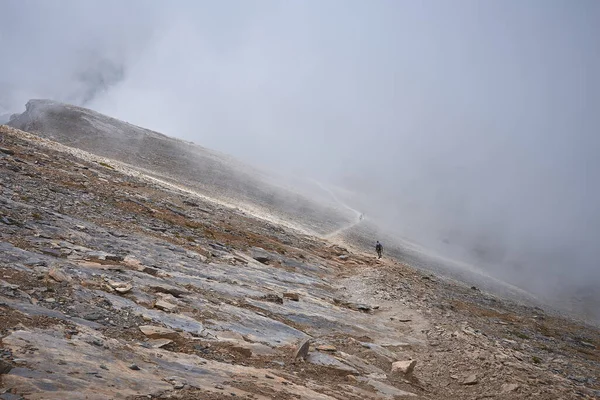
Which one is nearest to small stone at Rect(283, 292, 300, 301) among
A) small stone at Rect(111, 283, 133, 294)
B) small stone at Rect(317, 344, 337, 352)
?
small stone at Rect(317, 344, 337, 352)

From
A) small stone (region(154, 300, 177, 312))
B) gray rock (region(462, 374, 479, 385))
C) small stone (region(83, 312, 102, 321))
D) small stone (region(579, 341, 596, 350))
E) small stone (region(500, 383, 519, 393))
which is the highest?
small stone (region(579, 341, 596, 350))

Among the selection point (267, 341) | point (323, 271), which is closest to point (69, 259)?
point (267, 341)

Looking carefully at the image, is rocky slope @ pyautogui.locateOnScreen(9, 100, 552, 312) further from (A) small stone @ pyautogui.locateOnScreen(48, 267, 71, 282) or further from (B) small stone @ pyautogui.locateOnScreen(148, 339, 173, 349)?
(B) small stone @ pyautogui.locateOnScreen(148, 339, 173, 349)

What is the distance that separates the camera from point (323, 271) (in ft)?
98.1

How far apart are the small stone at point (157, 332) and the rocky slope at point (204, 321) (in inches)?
1.9

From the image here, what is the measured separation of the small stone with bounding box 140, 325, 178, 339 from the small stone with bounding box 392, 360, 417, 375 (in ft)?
27.5

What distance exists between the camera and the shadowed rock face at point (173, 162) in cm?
5384

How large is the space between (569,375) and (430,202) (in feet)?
→ 426

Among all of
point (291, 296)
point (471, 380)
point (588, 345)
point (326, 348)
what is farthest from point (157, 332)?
point (588, 345)

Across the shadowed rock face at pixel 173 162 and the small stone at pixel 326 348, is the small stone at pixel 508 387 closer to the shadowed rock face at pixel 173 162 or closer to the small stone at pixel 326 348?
the small stone at pixel 326 348

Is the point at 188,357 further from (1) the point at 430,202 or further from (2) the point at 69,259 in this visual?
(1) the point at 430,202

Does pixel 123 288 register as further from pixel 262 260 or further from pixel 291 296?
pixel 262 260

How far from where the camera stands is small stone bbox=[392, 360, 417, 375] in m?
14.6

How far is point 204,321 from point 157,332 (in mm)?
2357
